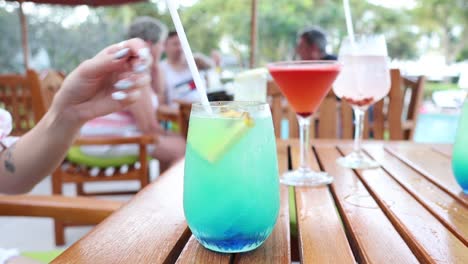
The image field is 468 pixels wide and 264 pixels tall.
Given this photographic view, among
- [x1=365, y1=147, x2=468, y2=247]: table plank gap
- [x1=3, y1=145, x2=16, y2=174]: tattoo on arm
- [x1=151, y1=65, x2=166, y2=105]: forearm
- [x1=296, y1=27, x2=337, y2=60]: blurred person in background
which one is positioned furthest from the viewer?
[x1=296, y1=27, x2=337, y2=60]: blurred person in background

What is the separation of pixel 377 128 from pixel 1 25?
6734 millimetres

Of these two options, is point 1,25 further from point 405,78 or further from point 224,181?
point 224,181

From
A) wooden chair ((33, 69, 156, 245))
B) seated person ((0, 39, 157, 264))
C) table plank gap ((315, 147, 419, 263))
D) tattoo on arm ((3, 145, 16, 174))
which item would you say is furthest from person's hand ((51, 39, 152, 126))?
wooden chair ((33, 69, 156, 245))

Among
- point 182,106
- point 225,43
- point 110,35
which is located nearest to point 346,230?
point 182,106

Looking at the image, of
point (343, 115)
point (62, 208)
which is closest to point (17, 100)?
point (343, 115)

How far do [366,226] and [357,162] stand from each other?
0.43 metres

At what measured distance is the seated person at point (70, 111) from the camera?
0.70m

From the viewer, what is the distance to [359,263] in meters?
0.54

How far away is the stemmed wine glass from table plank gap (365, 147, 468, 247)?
0.19ft

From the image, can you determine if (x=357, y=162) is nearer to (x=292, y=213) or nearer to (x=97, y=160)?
(x=292, y=213)

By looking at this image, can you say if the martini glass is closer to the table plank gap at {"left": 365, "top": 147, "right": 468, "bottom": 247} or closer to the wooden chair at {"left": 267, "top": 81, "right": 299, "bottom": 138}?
the table plank gap at {"left": 365, "top": 147, "right": 468, "bottom": 247}

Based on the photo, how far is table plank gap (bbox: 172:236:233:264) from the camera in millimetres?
508

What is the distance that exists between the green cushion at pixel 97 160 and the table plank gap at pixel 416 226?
1732 millimetres

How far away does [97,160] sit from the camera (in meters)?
2.36
